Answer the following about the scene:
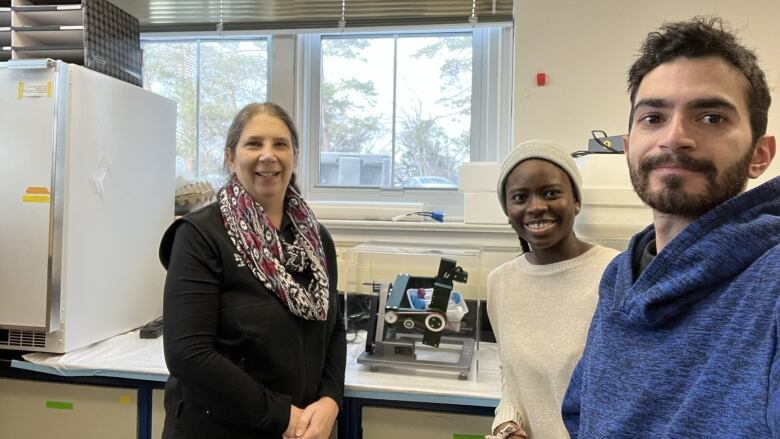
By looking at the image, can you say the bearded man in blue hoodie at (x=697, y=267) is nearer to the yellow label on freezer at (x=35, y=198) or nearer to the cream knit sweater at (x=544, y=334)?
the cream knit sweater at (x=544, y=334)

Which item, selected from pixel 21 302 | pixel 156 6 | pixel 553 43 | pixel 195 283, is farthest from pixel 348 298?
pixel 156 6

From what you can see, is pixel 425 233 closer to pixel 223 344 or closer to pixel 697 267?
pixel 223 344

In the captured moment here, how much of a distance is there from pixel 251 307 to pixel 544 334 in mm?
687

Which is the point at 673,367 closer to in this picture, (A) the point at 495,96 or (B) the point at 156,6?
(A) the point at 495,96

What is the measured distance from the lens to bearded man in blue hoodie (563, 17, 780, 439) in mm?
539

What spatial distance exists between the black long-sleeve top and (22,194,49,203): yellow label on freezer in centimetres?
71

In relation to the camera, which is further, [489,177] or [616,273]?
[489,177]

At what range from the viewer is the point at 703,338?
1.89 feet

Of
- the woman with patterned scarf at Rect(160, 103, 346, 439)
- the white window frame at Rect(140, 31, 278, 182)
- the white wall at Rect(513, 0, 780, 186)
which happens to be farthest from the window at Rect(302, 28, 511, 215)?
the woman with patterned scarf at Rect(160, 103, 346, 439)

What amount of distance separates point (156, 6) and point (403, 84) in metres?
1.29

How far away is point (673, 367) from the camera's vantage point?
60 centimetres

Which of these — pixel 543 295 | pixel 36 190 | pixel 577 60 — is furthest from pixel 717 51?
pixel 36 190

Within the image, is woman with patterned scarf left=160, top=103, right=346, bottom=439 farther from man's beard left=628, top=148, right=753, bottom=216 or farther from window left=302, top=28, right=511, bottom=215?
window left=302, top=28, right=511, bottom=215

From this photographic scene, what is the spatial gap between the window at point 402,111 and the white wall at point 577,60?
265 millimetres
